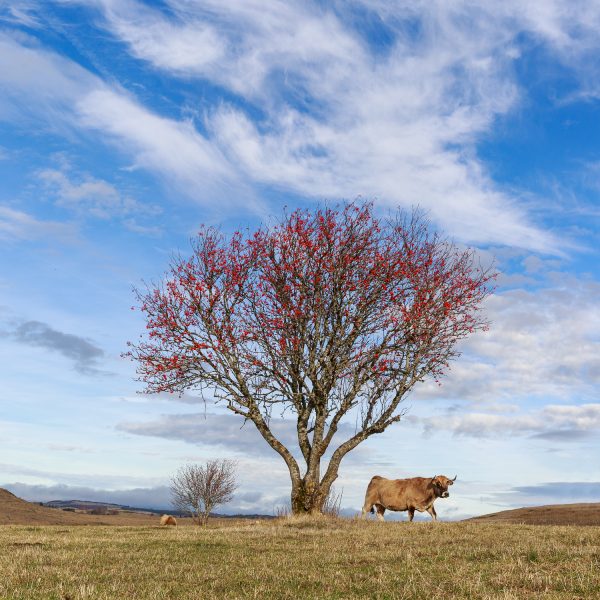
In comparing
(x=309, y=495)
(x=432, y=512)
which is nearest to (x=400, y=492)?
(x=432, y=512)

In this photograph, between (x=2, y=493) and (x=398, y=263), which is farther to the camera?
(x=2, y=493)

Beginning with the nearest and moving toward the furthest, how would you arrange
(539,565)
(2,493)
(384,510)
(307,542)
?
(539,565) < (307,542) < (384,510) < (2,493)

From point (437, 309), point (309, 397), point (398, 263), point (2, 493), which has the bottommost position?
point (2, 493)

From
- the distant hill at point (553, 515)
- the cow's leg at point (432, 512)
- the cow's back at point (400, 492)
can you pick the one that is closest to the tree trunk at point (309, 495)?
the cow's back at point (400, 492)

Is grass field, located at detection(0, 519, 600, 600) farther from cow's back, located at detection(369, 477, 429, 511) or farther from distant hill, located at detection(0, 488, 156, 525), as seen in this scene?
distant hill, located at detection(0, 488, 156, 525)

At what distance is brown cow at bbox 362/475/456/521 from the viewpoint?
2681 cm

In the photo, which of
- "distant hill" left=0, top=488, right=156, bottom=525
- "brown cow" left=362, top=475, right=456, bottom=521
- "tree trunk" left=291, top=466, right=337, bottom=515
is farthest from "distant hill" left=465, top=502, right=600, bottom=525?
"distant hill" left=0, top=488, right=156, bottom=525

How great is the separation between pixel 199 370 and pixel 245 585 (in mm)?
17925

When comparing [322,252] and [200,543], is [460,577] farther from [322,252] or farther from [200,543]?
[322,252]

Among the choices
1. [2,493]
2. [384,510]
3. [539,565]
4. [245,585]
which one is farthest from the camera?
[2,493]

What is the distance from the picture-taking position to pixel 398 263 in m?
28.8

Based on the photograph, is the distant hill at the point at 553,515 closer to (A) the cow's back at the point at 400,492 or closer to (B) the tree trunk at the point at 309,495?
(A) the cow's back at the point at 400,492

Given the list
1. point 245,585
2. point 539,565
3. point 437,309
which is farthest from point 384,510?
point 245,585

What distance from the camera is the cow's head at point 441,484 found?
26656mm
